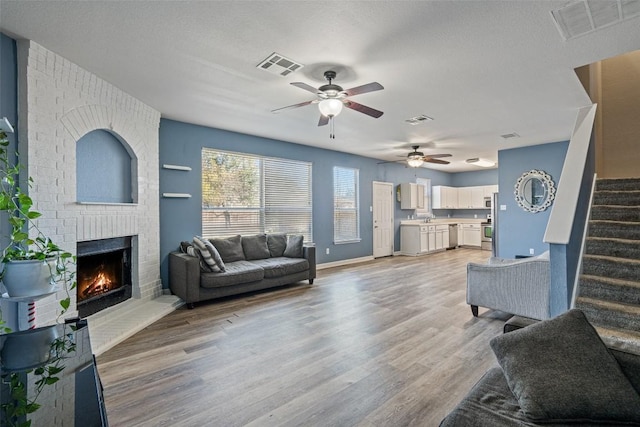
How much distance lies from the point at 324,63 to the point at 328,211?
168 inches

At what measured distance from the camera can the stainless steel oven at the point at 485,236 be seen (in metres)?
9.53

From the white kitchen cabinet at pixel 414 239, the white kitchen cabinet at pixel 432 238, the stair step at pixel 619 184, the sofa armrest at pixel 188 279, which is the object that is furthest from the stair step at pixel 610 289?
the white kitchen cabinet at pixel 432 238

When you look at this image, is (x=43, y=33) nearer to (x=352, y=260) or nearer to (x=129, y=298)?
(x=129, y=298)

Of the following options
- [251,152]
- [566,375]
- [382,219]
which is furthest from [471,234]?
[566,375]

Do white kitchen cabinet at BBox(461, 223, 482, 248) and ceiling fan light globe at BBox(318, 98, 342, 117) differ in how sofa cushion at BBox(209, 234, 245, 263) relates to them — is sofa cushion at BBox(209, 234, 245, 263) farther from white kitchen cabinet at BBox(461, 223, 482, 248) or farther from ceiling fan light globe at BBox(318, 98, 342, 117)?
white kitchen cabinet at BBox(461, 223, 482, 248)

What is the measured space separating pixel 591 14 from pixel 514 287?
250 centimetres

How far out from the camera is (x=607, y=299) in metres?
2.59

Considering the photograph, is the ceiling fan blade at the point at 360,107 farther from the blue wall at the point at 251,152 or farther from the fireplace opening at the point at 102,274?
the fireplace opening at the point at 102,274

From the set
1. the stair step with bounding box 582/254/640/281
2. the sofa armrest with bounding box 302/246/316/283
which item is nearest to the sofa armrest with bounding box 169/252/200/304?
the sofa armrest with bounding box 302/246/316/283

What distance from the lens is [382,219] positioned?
840 centimetres

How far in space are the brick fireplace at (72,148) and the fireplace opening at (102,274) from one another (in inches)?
3.8

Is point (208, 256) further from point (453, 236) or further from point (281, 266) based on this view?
point (453, 236)

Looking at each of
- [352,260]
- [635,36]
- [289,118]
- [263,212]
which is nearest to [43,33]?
[289,118]

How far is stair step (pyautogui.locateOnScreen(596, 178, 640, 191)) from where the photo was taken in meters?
3.59
